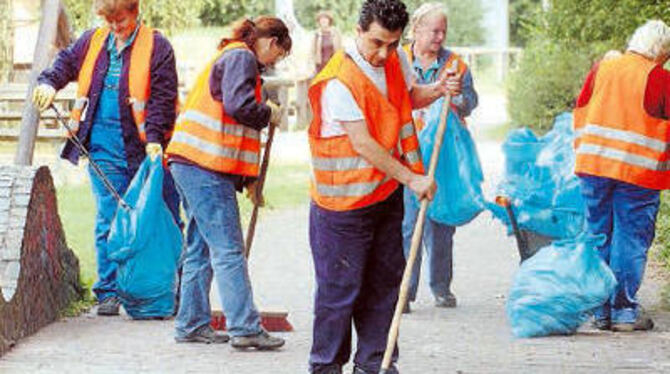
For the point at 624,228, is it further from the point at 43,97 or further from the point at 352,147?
the point at 43,97

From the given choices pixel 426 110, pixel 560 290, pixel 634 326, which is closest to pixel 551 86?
pixel 426 110

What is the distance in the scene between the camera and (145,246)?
8.99 metres

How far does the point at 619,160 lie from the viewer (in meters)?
9.02

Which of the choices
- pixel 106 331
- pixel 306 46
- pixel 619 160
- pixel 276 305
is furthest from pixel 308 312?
pixel 306 46

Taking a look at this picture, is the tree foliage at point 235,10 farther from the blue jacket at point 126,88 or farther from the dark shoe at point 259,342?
the dark shoe at point 259,342

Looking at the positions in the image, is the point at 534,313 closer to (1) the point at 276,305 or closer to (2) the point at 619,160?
(2) the point at 619,160

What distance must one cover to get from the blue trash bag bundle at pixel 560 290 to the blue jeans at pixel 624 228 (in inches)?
8.8

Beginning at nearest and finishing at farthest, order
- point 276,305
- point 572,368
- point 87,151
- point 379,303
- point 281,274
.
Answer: point 379,303
point 572,368
point 87,151
point 276,305
point 281,274

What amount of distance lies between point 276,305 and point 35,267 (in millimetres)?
1736

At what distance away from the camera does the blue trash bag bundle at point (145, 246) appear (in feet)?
29.3

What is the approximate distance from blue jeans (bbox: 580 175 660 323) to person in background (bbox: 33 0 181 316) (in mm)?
2329

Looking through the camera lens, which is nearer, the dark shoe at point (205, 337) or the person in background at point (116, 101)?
the dark shoe at point (205, 337)

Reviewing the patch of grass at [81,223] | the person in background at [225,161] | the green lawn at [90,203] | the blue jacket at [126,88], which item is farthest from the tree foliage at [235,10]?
the person in background at [225,161]

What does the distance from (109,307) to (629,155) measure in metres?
2.94
